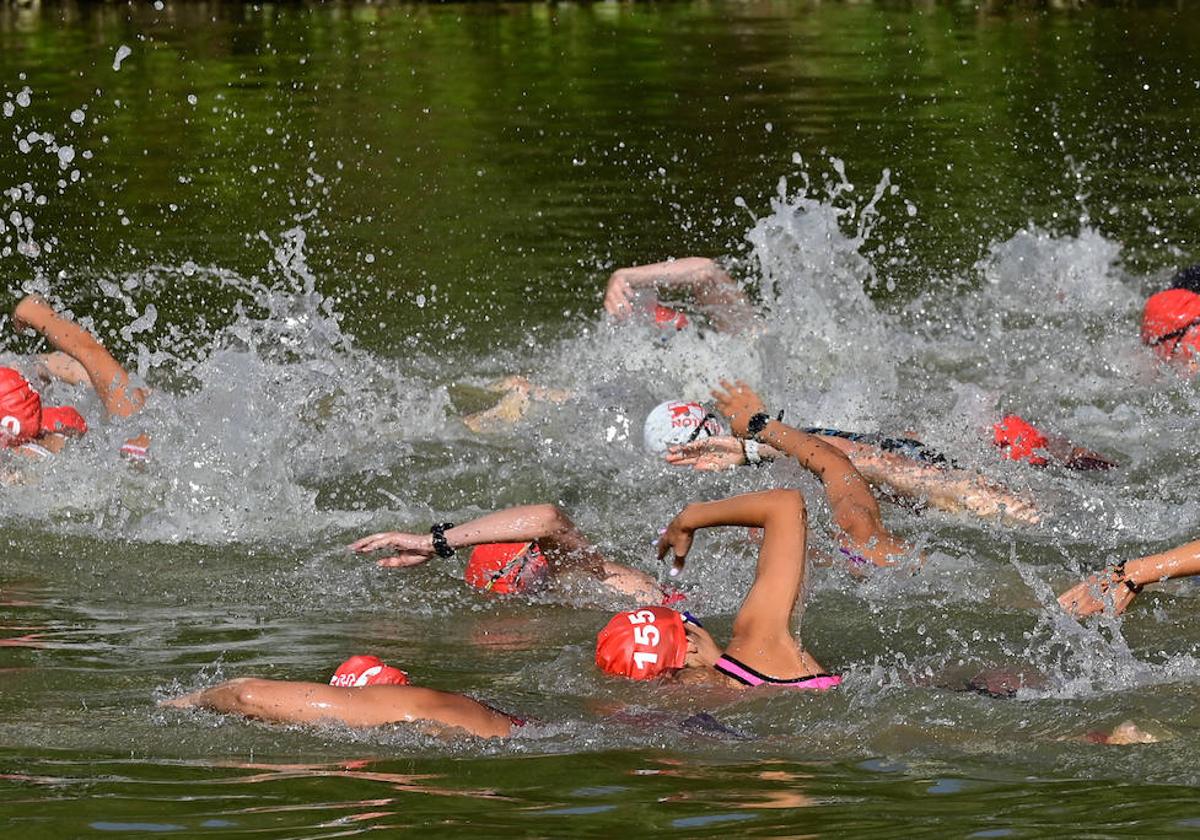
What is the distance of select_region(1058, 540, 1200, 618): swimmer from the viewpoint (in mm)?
7316

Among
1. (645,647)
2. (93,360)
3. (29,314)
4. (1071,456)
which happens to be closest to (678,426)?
(1071,456)

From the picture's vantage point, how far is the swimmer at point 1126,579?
24.0ft

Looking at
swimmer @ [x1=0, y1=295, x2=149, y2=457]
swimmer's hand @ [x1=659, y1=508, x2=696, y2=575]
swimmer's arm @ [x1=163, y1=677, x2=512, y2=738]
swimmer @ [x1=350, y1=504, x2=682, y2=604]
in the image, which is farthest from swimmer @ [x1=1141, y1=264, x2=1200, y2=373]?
swimmer's arm @ [x1=163, y1=677, x2=512, y2=738]

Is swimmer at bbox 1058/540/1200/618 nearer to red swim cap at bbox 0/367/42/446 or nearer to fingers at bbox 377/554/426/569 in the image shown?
fingers at bbox 377/554/426/569

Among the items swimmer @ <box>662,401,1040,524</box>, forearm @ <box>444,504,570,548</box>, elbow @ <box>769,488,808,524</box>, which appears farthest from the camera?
swimmer @ <box>662,401,1040,524</box>

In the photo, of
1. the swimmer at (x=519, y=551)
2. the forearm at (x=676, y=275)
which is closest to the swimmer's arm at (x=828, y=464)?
the swimmer at (x=519, y=551)

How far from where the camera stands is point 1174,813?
5.79 m

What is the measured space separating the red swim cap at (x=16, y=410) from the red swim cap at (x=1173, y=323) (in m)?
7.02

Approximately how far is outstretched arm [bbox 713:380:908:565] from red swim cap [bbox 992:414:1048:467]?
4.33 feet

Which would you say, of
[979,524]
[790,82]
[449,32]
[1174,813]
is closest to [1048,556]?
[979,524]

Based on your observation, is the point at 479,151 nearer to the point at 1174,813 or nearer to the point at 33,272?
the point at 33,272

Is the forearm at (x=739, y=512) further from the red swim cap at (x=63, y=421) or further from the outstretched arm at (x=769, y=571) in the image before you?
the red swim cap at (x=63, y=421)

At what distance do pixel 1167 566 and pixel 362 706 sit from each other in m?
3.32

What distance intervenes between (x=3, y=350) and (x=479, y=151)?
9104 millimetres
